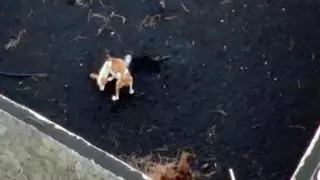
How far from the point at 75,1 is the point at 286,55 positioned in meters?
0.57

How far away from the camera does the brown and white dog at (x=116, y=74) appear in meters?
1.81

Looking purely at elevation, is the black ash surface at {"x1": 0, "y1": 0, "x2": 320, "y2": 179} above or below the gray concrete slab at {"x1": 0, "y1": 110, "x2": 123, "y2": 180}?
below

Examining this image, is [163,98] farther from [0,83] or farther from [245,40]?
[0,83]

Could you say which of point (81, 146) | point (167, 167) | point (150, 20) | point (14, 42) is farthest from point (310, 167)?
point (14, 42)

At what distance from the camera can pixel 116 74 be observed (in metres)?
1.82

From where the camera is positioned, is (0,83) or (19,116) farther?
(0,83)

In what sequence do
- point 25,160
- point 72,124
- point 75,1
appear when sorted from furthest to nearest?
point 75,1 → point 72,124 → point 25,160

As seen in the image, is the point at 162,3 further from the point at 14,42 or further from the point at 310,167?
the point at 310,167

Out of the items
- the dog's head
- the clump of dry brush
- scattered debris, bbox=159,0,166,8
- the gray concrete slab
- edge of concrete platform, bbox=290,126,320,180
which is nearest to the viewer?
edge of concrete platform, bbox=290,126,320,180

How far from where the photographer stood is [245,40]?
1.91 metres

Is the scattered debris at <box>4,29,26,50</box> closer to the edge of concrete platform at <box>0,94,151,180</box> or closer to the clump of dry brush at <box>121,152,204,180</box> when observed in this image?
the clump of dry brush at <box>121,152,204,180</box>

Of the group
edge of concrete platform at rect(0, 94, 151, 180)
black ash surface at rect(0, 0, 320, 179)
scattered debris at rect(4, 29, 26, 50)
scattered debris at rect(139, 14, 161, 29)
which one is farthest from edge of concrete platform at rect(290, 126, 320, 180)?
scattered debris at rect(4, 29, 26, 50)

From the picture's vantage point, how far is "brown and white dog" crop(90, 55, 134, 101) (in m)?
1.81

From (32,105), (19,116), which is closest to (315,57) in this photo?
(32,105)
